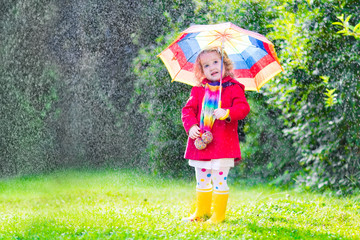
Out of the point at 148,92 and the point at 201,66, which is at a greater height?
the point at 148,92

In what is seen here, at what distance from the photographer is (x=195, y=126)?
4.61m

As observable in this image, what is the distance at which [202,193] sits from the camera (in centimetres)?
479

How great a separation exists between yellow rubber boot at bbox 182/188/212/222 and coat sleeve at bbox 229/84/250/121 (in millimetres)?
766

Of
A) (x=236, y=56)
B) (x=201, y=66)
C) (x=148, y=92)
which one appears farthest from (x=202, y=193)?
(x=148, y=92)

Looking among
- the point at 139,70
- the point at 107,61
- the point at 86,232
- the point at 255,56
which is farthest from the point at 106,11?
the point at 86,232

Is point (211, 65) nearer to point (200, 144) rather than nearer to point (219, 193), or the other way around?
point (200, 144)

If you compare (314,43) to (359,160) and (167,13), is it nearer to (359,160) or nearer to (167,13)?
(359,160)

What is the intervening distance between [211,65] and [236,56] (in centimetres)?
43

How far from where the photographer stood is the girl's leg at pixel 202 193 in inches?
187

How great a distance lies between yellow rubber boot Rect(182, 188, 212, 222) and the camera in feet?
15.7

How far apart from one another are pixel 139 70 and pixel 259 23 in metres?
2.30

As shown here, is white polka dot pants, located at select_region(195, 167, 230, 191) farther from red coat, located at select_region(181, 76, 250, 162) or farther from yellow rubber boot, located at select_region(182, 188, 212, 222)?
red coat, located at select_region(181, 76, 250, 162)

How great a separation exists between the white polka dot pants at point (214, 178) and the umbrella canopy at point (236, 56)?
0.84 metres

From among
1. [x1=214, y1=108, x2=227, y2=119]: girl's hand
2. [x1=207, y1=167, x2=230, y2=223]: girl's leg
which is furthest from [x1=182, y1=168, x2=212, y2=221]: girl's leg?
[x1=214, y1=108, x2=227, y2=119]: girl's hand
